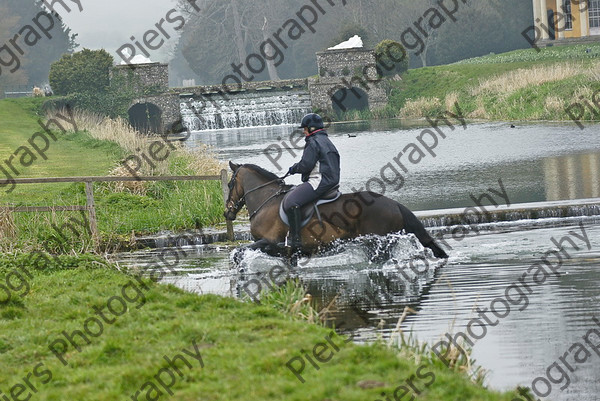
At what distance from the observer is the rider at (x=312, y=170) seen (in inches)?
537

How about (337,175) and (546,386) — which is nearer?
(546,386)

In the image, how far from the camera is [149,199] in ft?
67.2

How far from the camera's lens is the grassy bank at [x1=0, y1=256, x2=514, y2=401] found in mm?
7211

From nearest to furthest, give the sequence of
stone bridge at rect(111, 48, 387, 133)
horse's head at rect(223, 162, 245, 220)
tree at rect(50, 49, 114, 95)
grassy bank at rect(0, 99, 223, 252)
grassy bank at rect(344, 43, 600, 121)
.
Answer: horse's head at rect(223, 162, 245, 220) < grassy bank at rect(0, 99, 223, 252) < grassy bank at rect(344, 43, 600, 121) < tree at rect(50, 49, 114, 95) < stone bridge at rect(111, 48, 387, 133)

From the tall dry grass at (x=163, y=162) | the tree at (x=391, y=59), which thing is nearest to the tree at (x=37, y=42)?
the tree at (x=391, y=59)

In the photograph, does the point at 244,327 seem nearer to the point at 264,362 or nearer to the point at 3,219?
the point at 264,362

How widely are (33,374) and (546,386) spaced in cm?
418

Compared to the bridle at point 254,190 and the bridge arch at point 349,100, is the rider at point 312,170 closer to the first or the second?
the bridle at point 254,190

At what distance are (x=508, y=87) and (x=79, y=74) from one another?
82.3 ft

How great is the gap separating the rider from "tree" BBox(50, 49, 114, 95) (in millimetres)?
45196

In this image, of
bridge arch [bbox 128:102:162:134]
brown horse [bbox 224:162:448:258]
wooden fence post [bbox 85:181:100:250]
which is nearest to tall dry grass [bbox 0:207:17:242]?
wooden fence post [bbox 85:181:100:250]

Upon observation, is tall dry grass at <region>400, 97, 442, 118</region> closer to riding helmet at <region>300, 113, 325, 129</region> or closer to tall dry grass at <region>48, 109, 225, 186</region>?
tall dry grass at <region>48, 109, 225, 186</region>

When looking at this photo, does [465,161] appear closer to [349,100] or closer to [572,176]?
[572,176]

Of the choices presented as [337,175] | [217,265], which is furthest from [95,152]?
[337,175]
